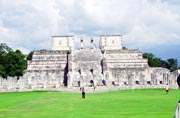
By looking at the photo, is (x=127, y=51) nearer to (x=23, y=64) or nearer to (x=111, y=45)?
(x=111, y=45)

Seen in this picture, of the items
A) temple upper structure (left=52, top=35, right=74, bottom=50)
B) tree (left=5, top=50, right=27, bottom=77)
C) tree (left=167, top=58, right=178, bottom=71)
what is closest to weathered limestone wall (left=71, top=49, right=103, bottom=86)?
temple upper structure (left=52, top=35, right=74, bottom=50)

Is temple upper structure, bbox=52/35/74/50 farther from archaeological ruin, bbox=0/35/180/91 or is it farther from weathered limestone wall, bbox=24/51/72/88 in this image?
weathered limestone wall, bbox=24/51/72/88

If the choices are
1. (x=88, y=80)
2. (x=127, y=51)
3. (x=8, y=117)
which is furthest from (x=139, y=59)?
(x=8, y=117)

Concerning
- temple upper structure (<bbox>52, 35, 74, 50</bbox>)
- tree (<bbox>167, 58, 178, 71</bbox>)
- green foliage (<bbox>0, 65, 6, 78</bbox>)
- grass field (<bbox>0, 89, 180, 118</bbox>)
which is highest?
temple upper structure (<bbox>52, 35, 74, 50</bbox>)

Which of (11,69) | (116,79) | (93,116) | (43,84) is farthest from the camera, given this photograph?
(11,69)

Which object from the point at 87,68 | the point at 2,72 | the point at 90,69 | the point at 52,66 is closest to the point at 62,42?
the point at 52,66

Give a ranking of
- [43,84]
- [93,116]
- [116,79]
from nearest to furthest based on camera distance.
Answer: [93,116]
[43,84]
[116,79]

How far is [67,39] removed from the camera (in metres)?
116

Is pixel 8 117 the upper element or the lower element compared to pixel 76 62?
lower

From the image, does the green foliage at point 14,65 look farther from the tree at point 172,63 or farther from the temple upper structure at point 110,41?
the tree at point 172,63

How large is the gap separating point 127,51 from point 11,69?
2696 cm

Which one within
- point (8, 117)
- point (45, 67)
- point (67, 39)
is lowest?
point (8, 117)

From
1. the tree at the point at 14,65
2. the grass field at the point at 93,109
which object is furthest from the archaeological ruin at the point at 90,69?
the grass field at the point at 93,109

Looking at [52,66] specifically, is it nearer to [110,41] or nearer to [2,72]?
[2,72]
